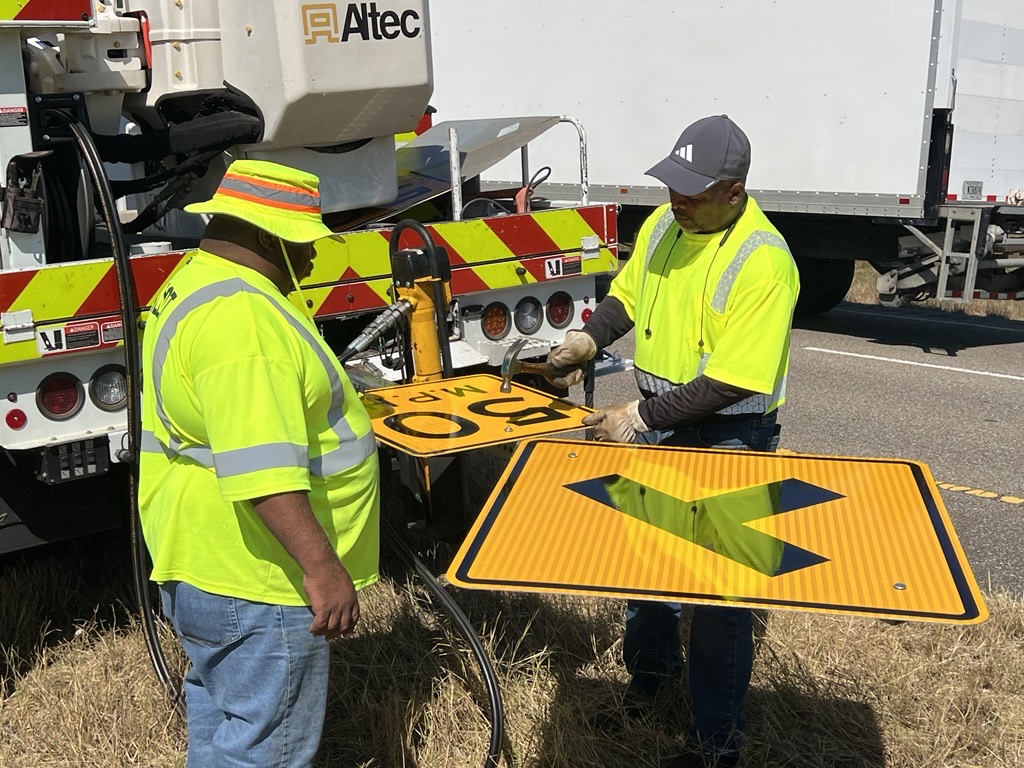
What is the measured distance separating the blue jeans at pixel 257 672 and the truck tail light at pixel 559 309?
2.64m

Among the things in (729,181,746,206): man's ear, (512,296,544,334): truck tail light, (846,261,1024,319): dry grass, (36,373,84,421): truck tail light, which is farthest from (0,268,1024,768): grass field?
(846,261,1024,319): dry grass

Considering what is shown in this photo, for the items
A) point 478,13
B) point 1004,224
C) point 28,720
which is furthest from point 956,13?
point 28,720

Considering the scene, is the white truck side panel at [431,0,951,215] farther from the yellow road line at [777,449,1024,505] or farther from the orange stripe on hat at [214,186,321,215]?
the orange stripe on hat at [214,186,321,215]

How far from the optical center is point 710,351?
3.10 m

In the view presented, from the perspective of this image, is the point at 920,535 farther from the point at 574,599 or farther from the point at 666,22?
the point at 666,22

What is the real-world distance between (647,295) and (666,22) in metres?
7.50

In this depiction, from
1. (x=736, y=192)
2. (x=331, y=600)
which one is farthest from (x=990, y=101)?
(x=331, y=600)

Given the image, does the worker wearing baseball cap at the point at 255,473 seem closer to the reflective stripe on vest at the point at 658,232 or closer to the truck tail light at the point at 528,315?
the reflective stripe on vest at the point at 658,232

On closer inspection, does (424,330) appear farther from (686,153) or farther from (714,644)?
(714,644)

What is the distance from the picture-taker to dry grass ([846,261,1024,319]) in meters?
11.3

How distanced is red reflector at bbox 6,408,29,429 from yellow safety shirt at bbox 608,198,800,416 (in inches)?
73.5

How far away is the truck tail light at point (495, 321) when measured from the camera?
15.1ft

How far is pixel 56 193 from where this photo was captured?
3.62 metres

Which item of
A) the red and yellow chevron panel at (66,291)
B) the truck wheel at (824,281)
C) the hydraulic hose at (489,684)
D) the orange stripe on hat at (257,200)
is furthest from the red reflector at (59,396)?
the truck wheel at (824,281)
